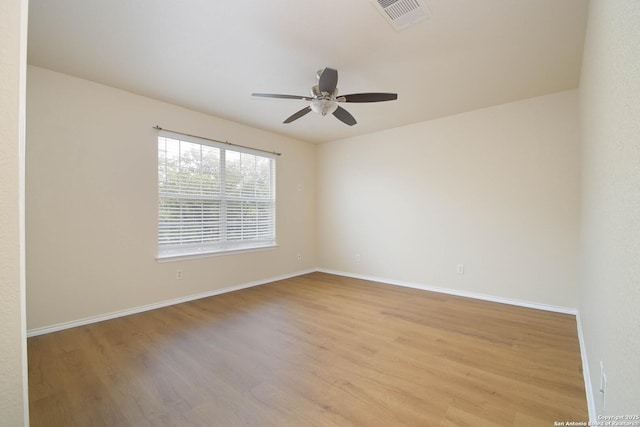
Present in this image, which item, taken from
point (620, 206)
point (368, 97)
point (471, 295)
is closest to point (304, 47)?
point (368, 97)

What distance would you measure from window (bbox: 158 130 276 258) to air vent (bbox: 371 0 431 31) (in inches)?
115

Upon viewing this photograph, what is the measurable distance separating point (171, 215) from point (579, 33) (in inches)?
179

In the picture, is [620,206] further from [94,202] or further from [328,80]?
[94,202]

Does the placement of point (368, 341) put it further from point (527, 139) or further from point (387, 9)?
point (527, 139)

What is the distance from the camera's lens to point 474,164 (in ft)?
12.5

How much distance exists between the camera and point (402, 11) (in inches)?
75.8

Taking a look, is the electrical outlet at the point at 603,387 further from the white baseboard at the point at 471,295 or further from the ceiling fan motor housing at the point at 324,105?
the ceiling fan motor housing at the point at 324,105

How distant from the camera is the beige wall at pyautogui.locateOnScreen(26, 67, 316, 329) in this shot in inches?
106

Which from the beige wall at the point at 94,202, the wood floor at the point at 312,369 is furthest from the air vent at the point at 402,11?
the beige wall at the point at 94,202

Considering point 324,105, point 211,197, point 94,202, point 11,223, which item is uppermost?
point 324,105

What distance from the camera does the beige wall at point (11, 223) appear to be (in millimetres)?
611

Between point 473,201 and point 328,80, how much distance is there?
2779mm

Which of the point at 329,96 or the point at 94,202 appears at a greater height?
the point at 329,96

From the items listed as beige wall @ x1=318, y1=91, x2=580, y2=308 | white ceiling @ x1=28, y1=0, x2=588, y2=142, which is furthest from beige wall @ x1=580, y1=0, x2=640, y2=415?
beige wall @ x1=318, y1=91, x2=580, y2=308
